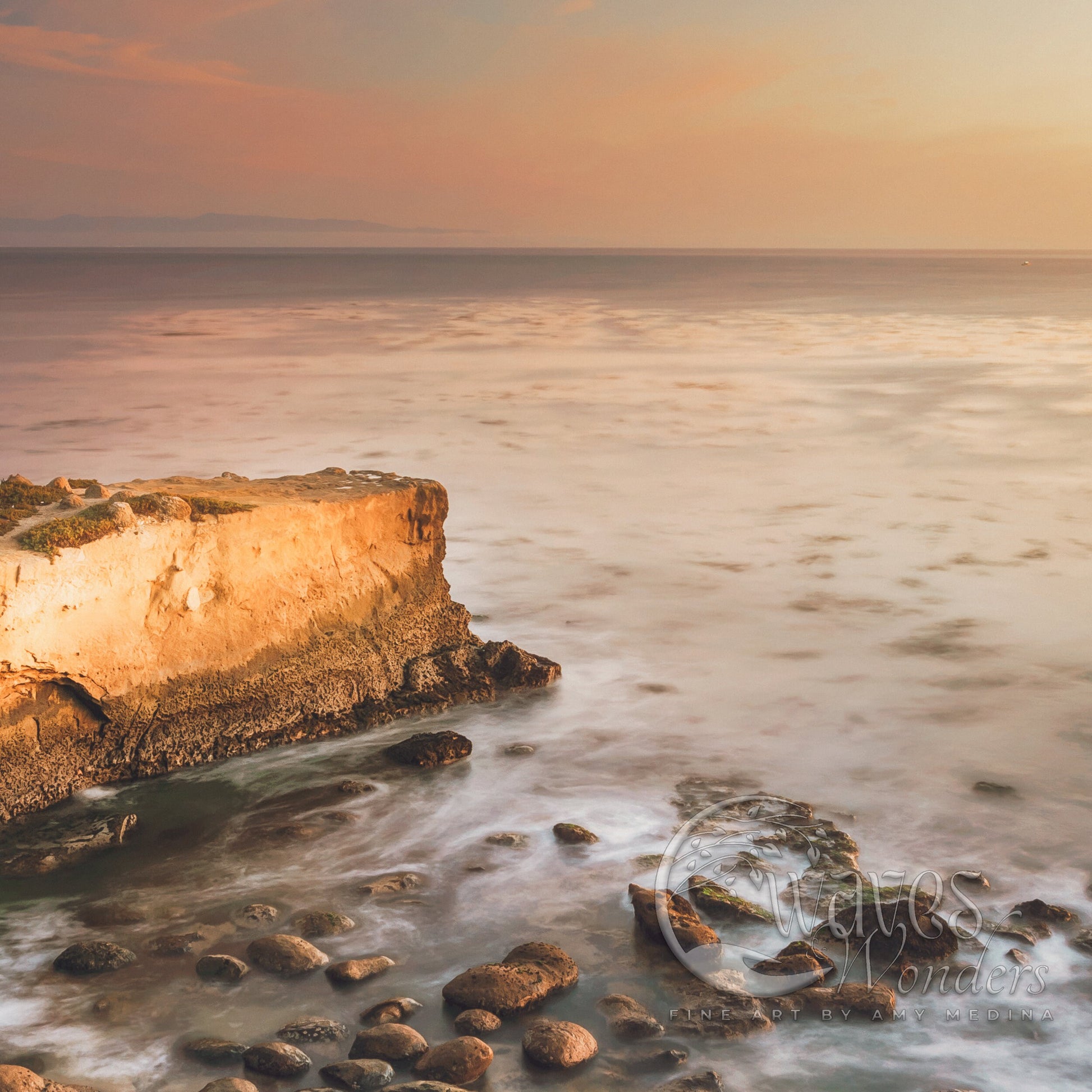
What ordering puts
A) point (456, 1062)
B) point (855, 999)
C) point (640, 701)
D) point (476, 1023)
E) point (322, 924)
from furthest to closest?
1. point (640, 701)
2. point (322, 924)
3. point (855, 999)
4. point (476, 1023)
5. point (456, 1062)

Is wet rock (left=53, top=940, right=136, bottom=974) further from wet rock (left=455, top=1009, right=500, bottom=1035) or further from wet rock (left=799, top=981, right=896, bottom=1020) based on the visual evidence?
wet rock (left=799, top=981, right=896, bottom=1020)

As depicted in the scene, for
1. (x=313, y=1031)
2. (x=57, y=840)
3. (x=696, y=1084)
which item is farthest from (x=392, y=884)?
(x=696, y=1084)

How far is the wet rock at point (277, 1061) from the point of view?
3607 millimetres

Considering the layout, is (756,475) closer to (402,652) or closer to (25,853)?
(402,652)

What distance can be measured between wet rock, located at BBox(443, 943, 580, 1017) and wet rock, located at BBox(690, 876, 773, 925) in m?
0.65

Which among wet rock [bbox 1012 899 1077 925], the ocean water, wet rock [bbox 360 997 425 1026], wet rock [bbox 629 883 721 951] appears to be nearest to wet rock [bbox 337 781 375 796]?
the ocean water

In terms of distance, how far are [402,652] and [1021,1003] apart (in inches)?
151

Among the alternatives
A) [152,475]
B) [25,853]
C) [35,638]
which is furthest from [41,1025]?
[152,475]

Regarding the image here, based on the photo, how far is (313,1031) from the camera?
3.78 m

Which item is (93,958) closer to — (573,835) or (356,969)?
(356,969)

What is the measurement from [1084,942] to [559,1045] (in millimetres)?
2038

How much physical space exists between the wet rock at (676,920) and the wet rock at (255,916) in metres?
1.38

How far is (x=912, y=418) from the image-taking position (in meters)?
17.7

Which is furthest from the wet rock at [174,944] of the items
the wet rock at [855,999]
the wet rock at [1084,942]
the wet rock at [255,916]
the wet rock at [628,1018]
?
the wet rock at [1084,942]
